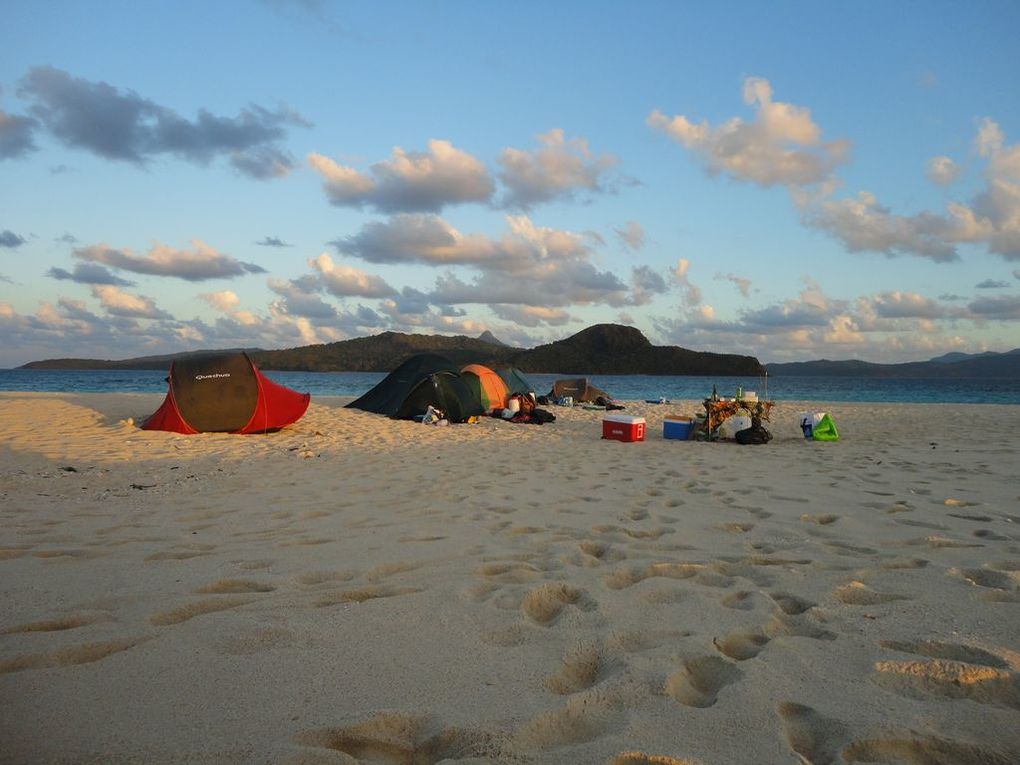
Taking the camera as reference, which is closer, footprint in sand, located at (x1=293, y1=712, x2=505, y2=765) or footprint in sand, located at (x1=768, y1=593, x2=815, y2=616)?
footprint in sand, located at (x1=293, y1=712, x2=505, y2=765)

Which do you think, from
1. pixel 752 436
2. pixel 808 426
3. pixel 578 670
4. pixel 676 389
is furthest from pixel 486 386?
pixel 676 389

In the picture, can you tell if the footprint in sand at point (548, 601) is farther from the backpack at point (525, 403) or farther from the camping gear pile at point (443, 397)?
the backpack at point (525, 403)

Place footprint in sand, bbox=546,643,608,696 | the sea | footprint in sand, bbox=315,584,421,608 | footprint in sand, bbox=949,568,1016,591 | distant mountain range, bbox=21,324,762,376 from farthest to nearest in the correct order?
distant mountain range, bbox=21,324,762,376 → the sea → footprint in sand, bbox=949,568,1016,591 → footprint in sand, bbox=315,584,421,608 → footprint in sand, bbox=546,643,608,696

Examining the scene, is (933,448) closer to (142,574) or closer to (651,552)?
(651,552)

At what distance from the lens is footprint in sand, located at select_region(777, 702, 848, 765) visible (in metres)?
1.87

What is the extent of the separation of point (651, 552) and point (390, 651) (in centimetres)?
210

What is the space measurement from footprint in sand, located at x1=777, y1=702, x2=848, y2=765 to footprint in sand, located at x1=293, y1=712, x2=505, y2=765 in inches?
36.6

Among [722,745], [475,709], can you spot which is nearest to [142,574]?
[475,709]

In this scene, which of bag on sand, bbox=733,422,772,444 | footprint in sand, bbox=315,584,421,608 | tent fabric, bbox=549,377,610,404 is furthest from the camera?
tent fabric, bbox=549,377,610,404

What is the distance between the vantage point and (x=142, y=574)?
3.61 m

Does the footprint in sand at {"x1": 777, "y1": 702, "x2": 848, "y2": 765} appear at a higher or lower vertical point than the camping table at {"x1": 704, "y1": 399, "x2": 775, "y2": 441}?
lower

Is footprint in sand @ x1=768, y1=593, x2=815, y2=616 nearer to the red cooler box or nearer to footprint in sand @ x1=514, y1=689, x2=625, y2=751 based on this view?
footprint in sand @ x1=514, y1=689, x2=625, y2=751

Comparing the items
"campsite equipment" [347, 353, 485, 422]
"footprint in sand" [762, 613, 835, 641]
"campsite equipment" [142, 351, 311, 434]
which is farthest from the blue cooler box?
"footprint in sand" [762, 613, 835, 641]

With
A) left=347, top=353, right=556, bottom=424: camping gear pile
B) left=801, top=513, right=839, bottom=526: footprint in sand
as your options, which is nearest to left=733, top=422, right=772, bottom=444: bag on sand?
left=347, top=353, right=556, bottom=424: camping gear pile
